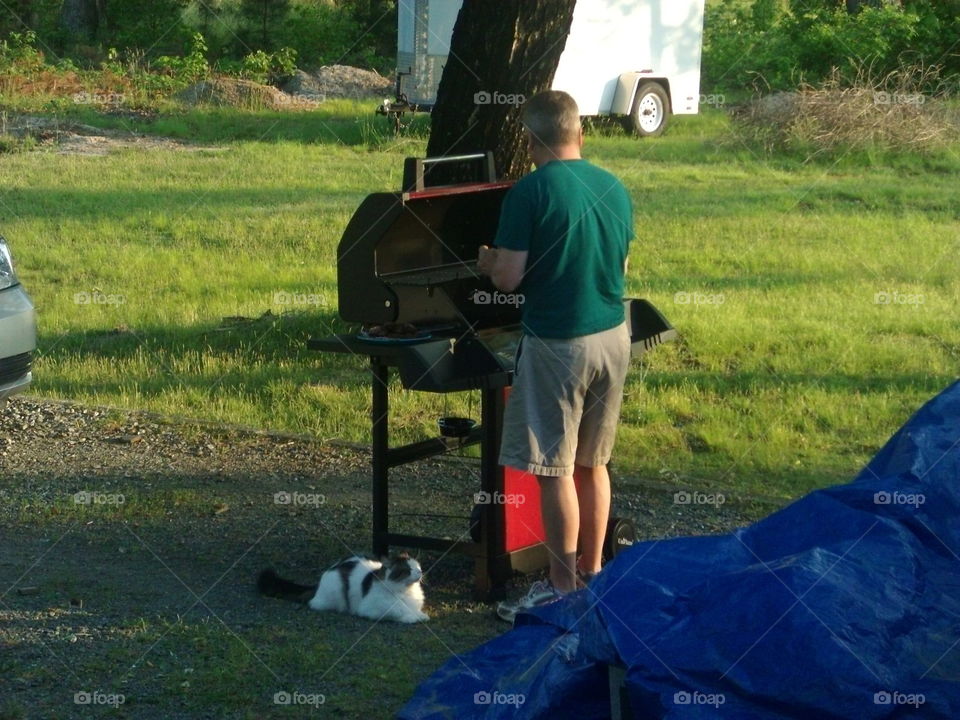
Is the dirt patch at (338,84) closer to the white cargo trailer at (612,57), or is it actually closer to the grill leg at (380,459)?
the white cargo trailer at (612,57)

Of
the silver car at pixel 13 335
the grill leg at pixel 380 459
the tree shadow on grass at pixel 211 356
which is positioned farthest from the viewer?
the tree shadow on grass at pixel 211 356

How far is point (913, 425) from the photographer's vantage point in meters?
4.98

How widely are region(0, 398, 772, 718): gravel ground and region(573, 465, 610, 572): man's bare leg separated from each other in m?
0.52

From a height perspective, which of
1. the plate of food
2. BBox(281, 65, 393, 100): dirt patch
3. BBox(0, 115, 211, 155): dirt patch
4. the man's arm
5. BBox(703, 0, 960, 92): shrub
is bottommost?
BBox(0, 115, 211, 155): dirt patch

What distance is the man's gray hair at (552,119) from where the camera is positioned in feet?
17.1

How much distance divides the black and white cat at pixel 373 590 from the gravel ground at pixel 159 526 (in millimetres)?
153

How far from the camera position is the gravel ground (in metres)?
5.21

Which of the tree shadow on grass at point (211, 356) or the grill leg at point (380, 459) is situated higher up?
the grill leg at point (380, 459)

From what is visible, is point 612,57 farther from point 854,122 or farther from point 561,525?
point 561,525

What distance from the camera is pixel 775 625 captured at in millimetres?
3855

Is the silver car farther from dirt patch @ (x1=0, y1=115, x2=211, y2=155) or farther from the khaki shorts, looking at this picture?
dirt patch @ (x1=0, y1=115, x2=211, y2=155)

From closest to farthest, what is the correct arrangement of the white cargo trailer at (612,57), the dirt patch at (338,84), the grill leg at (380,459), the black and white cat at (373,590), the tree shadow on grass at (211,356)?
1. the black and white cat at (373,590)
2. the grill leg at (380,459)
3. the tree shadow on grass at (211,356)
4. the white cargo trailer at (612,57)
5. the dirt patch at (338,84)

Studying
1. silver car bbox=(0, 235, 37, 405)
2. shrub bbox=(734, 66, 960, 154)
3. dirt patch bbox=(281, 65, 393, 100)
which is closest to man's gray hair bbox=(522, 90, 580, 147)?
silver car bbox=(0, 235, 37, 405)

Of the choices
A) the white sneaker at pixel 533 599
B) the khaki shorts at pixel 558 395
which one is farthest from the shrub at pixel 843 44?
the white sneaker at pixel 533 599
